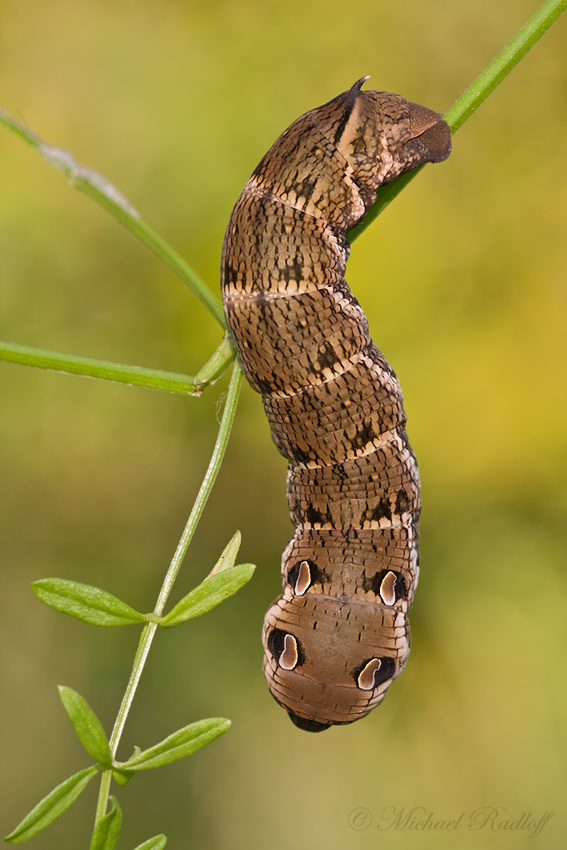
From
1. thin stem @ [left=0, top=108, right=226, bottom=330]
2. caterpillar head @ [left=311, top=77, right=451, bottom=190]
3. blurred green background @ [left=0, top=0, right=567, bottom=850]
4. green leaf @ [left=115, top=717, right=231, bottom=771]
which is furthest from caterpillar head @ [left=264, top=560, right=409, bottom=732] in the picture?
blurred green background @ [left=0, top=0, right=567, bottom=850]

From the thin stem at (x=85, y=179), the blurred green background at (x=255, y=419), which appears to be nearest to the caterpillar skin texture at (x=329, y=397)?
the thin stem at (x=85, y=179)

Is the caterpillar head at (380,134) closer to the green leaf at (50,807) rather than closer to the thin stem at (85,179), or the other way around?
the thin stem at (85,179)

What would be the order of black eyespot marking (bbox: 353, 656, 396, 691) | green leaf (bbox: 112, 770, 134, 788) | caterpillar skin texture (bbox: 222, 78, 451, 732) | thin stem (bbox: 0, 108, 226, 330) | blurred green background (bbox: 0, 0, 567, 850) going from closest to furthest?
thin stem (bbox: 0, 108, 226, 330) < green leaf (bbox: 112, 770, 134, 788) < caterpillar skin texture (bbox: 222, 78, 451, 732) < black eyespot marking (bbox: 353, 656, 396, 691) < blurred green background (bbox: 0, 0, 567, 850)

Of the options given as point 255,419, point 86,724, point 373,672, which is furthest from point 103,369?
point 255,419

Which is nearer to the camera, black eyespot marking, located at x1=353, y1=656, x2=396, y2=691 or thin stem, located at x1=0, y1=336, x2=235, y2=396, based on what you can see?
thin stem, located at x1=0, y1=336, x2=235, y2=396

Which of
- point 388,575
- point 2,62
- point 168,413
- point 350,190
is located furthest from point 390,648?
point 2,62

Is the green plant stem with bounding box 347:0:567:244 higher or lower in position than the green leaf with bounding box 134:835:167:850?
higher

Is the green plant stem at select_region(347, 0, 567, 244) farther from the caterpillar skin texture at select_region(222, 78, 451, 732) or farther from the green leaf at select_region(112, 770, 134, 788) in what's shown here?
the green leaf at select_region(112, 770, 134, 788)

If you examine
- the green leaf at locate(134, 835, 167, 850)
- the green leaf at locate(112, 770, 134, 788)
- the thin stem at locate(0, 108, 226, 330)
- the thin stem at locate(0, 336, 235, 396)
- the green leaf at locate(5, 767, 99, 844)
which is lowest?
the green leaf at locate(134, 835, 167, 850)
